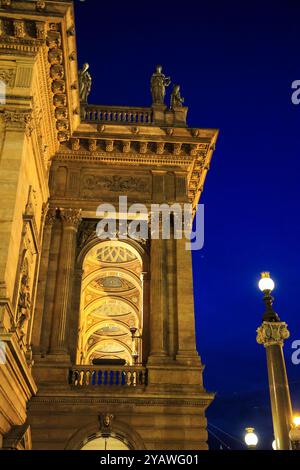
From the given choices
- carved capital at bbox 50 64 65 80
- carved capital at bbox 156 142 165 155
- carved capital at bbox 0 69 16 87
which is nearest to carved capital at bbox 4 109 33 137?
carved capital at bbox 0 69 16 87

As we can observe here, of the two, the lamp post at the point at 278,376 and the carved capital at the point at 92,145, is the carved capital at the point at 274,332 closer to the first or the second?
the lamp post at the point at 278,376

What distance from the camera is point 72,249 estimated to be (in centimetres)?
2023

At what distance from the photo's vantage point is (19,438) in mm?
13703

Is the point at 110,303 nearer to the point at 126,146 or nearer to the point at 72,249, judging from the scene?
the point at 72,249

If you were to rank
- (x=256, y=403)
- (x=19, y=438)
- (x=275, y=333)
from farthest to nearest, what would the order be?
(x=256, y=403) < (x=19, y=438) < (x=275, y=333)

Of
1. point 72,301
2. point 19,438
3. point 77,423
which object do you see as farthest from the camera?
point 72,301

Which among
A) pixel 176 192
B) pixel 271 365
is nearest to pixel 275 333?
pixel 271 365

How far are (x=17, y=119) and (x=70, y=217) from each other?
597 cm

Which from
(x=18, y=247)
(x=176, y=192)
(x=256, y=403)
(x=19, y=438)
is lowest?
(x=19, y=438)

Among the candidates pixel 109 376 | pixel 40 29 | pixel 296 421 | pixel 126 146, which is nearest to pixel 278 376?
pixel 296 421

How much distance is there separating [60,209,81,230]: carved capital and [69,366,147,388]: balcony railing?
5.86 meters
